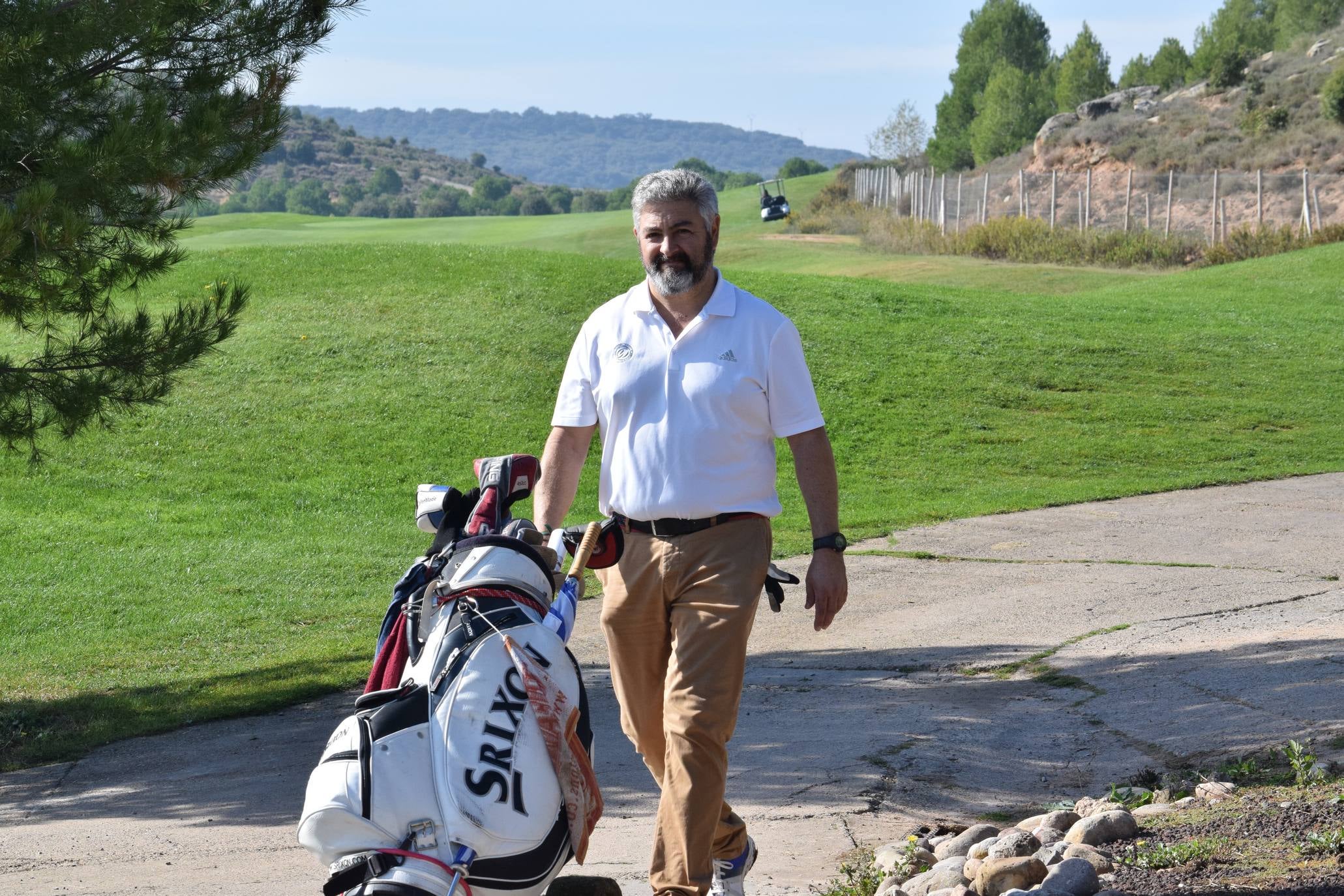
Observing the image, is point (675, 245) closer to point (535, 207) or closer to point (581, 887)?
point (581, 887)

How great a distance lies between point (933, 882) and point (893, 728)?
2065 mm

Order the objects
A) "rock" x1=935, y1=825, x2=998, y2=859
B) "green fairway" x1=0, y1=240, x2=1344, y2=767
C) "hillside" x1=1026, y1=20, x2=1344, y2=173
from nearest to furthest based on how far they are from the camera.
→ "rock" x1=935, y1=825, x2=998, y2=859 → "green fairway" x1=0, y1=240, x2=1344, y2=767 → "hillside" x1=1026, y1=20, x2=1344, y2=173

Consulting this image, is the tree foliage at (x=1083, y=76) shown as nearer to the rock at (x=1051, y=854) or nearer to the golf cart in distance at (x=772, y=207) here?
the golf cart in distance at (x=772, y=207)

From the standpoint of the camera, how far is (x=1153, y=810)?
4.66 m

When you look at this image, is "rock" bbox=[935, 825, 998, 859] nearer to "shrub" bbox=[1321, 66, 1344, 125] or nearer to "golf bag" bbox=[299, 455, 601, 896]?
"golf bag" bbox=[299, 455, 601, 896]

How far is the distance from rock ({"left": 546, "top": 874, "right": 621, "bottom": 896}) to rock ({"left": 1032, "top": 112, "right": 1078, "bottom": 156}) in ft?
193

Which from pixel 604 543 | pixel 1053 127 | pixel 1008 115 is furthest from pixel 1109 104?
pixel 604 543

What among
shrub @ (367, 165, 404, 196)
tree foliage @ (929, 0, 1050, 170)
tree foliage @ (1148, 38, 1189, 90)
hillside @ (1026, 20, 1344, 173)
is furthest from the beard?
shrub @ (367, 165, 404, 196)

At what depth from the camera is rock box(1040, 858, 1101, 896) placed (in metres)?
3.85

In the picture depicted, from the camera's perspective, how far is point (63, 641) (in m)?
9.42

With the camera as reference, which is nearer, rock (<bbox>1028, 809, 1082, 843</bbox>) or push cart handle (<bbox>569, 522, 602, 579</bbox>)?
push cart handle (<bbox>569, 522, 602, 579</bbox>)

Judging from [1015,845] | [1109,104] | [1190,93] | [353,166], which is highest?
[353,166]

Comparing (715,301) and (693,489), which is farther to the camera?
(715,301)

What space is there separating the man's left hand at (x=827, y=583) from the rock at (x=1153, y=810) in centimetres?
130
